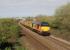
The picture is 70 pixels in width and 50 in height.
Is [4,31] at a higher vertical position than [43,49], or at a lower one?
higher

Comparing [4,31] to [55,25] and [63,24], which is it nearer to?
[63,24]

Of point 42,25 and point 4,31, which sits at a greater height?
point 4,31

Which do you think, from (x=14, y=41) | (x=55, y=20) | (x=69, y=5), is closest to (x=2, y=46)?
(x=14, y=41)

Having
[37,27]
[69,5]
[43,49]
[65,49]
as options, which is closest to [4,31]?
[43,49]

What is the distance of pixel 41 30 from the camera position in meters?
43.2

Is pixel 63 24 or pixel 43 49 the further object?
pixel 63 24

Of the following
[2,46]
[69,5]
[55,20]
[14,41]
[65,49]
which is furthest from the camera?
[55,20]

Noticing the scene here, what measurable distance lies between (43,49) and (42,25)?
64.4ft

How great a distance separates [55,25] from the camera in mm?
55969

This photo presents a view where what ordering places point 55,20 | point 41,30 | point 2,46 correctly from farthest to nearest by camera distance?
point 55,20 < point 41,30 < point 2,46

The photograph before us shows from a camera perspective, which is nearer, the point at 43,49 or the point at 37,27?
the point at 43,49

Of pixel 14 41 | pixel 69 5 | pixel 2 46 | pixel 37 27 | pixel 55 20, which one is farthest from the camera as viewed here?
pixel 55 20

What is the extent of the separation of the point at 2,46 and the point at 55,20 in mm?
35523

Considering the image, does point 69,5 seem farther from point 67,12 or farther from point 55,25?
point 55,25
